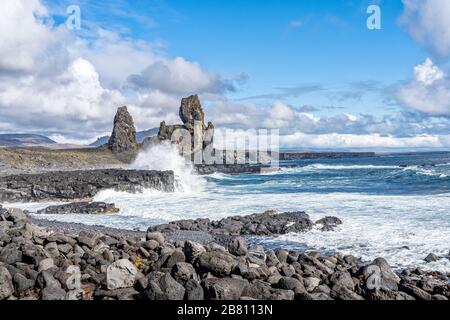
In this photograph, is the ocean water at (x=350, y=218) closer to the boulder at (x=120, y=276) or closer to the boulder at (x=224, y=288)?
the boulder at (x=224, y=288)

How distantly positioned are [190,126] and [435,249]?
7619cm

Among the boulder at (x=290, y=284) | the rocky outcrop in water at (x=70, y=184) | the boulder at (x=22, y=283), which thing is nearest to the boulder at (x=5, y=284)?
the boulder at (x=22, y=283)

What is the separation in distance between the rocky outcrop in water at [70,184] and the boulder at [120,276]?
25.2m

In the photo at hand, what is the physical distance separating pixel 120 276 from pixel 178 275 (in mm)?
1055

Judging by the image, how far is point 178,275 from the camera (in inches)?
327

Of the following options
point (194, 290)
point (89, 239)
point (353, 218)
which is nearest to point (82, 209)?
point (89, 239)

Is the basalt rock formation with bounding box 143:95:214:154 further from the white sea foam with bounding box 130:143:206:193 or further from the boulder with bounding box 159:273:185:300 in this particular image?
the boulder with bounding box 159:273:185:300

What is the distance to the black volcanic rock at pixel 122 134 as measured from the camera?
3487 inches

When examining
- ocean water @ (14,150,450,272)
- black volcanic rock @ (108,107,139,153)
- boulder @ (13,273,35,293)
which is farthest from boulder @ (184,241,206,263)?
black volcanic rock @ (108,107,139,153)

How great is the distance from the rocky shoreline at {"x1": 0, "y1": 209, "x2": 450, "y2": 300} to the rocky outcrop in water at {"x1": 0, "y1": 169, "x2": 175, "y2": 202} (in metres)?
21.7

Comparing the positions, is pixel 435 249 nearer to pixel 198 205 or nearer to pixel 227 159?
pixel 198 205

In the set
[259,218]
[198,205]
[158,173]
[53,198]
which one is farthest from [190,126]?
[259,218]

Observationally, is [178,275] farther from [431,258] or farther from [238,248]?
[431,258]

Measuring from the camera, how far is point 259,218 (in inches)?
725
